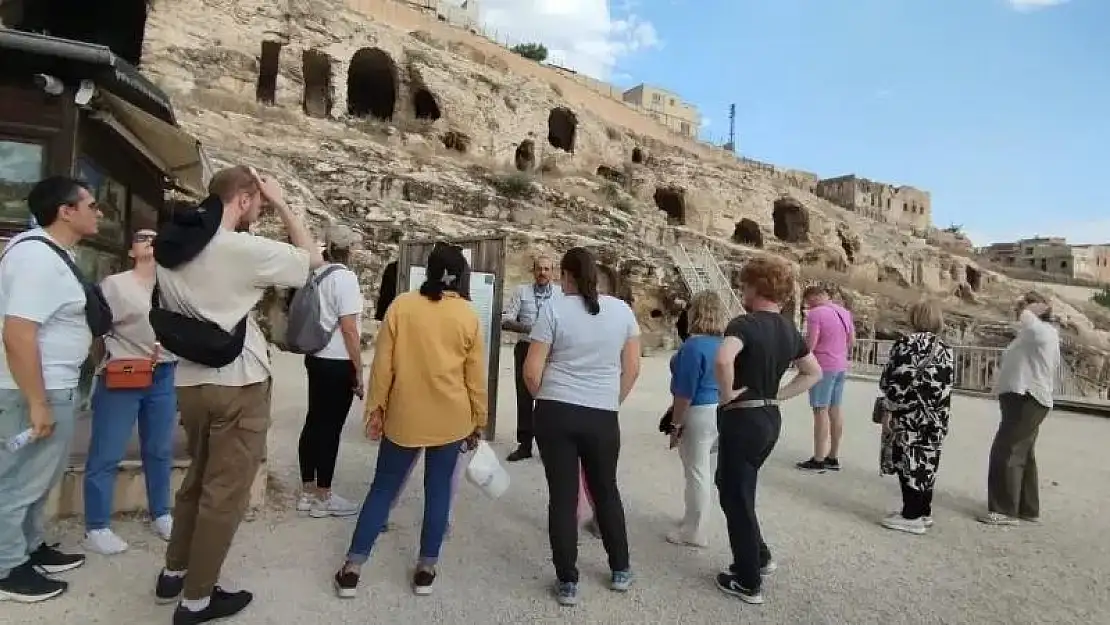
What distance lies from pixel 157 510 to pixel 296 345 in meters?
1.23

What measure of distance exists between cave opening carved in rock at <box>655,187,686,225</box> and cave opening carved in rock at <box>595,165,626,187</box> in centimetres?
206

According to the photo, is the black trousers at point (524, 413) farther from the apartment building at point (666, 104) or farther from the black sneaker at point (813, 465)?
the apartment building at point (666, 104)

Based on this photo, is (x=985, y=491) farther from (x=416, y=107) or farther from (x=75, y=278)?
(x=416, y=107)

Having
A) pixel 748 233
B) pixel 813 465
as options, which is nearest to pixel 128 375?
pixel 813 465

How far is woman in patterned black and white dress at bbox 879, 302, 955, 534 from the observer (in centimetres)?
461

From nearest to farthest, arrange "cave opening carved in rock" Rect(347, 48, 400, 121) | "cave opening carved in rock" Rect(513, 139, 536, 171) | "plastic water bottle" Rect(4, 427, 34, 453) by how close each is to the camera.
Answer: "plastic water bottle" Rect(4, 427, 34, 453), "cave opening carved in rock" Rect(347, 48, 400, 121), "cave opening carved in rock" Rect(513, 139, 536, 171)

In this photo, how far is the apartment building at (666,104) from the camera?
63.6 metres

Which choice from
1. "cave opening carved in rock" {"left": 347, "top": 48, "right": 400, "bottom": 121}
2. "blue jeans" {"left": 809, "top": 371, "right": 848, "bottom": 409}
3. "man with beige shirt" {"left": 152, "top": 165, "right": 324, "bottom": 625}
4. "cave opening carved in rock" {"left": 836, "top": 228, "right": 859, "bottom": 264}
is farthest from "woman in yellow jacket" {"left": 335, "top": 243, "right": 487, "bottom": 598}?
"cave opening carved in rock" {"left": 836, "top": 228, "right": 859, "bottom": 264}

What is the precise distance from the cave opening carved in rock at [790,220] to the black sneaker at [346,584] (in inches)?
1395

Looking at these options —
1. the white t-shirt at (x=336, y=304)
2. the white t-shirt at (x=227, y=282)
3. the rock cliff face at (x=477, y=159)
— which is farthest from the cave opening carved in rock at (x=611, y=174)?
the white t-shirt at (x=227, y=282)

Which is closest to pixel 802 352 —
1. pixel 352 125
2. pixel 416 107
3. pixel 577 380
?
pixel 577 380

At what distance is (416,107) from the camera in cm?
2791

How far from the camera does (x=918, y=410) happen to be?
184 inches

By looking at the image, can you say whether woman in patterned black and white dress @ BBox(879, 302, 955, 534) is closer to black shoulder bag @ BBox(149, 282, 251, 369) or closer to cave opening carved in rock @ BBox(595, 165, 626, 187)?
black shoulder bag @ BBox(149, 282, 251, 369)
